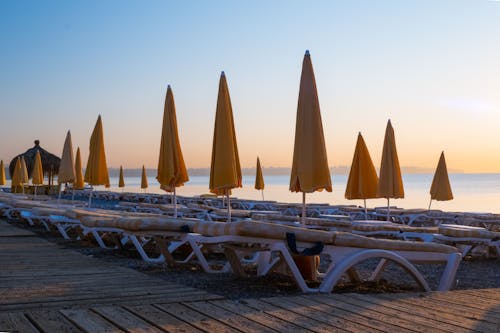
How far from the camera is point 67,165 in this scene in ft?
35.1

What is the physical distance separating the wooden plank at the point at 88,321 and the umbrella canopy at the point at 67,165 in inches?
330

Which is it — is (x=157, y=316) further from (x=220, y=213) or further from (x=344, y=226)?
(x=220, y=213)

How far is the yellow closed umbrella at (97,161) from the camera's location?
8.89 meters

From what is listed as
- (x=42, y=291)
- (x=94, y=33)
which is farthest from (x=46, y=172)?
(x=42, y=291)

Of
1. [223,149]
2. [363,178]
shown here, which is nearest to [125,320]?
[223,149]

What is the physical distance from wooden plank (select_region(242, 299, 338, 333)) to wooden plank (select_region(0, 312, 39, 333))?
3.69 ft

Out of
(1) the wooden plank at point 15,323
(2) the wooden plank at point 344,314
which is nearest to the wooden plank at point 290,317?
(2) the wooden plank at point 344,314

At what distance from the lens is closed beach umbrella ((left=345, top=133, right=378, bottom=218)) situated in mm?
7582

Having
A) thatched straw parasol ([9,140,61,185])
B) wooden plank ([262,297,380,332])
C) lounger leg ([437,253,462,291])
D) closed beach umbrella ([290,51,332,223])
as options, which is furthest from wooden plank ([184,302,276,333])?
thatched straw parasol ([9,140,61,185])

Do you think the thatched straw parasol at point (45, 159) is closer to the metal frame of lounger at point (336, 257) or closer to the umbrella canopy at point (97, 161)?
the umbrella canopy at point (97, 161)

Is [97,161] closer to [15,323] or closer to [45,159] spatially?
[15,323]

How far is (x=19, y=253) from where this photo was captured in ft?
18.7

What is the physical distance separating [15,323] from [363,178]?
19.2 feet

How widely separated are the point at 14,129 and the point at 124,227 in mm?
26787
